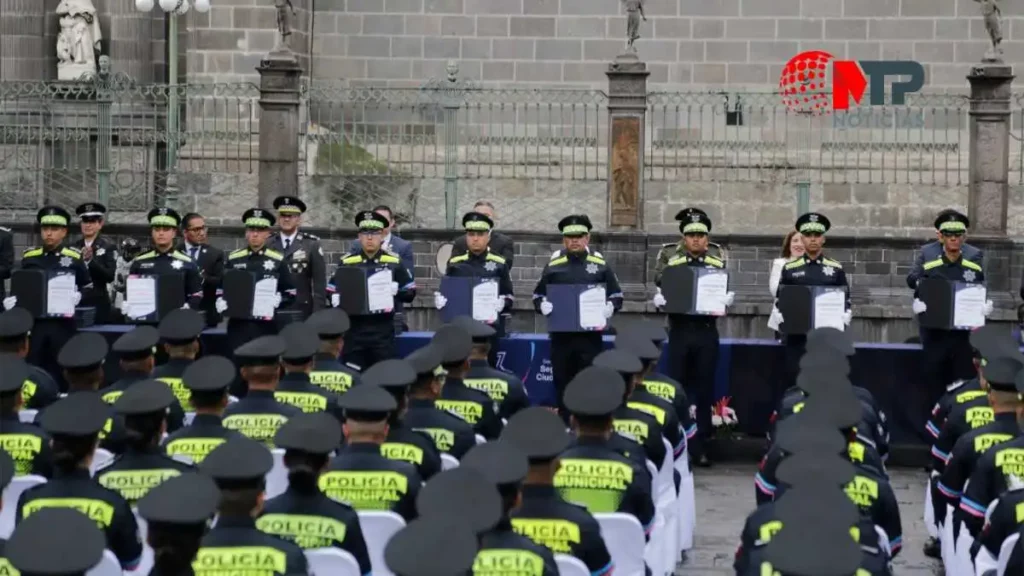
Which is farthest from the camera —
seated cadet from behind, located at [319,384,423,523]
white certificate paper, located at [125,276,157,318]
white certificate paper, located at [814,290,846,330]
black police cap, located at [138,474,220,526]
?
white certificate paper, located at [125,276,157,318]

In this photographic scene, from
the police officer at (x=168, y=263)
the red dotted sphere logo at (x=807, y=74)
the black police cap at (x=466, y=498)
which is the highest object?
the red dotted sphere logo at (x=807, y=74)

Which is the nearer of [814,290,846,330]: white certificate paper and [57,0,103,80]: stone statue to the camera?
[814,290,846,330]: white certificate paper

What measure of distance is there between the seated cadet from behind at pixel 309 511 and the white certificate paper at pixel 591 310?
7.56 metres

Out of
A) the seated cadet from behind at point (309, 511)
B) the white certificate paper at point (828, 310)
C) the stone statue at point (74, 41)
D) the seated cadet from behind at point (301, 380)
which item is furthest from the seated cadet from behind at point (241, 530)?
the stone statue at point (74, 41)

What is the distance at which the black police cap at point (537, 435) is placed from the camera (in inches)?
265

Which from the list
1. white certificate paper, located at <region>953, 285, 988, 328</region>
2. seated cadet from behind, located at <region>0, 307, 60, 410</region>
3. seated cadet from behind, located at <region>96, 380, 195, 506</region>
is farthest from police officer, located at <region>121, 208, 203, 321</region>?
seated cadet from behind, located at <region>96, 380, 195, 506</region>

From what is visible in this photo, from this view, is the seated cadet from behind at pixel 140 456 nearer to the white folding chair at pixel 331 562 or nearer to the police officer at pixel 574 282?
the white folding chair at pixel 331 562

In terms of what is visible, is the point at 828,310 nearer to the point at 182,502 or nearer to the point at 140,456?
the point at 140,456

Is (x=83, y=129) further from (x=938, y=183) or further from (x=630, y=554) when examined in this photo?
(x=630, y=554)

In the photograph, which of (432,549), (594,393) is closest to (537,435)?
(594,393)

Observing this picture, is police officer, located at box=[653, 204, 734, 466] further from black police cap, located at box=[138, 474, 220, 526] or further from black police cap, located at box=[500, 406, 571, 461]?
black police cap, located at box=[138, 474, 220, 526]

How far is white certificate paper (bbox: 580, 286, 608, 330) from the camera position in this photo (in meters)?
14.3

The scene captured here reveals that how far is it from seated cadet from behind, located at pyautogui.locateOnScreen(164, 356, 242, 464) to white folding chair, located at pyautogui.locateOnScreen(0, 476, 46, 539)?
0.66 metres

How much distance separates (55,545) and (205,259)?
10959 millimetres
